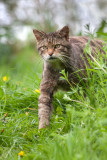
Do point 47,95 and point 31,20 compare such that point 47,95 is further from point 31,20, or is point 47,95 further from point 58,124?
point 31,20

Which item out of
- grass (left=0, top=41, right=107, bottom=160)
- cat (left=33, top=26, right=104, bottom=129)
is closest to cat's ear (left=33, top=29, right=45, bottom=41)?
cat (left=33, top=26, right=104, bottom=129)

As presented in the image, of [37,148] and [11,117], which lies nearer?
[37,148]

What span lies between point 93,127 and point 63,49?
4.59 feet

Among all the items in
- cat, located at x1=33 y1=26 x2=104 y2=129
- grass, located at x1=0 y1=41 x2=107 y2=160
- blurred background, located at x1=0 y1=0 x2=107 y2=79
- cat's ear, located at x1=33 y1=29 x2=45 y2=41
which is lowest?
grass, located at x1=0 y1=41 x2=107 y2=160

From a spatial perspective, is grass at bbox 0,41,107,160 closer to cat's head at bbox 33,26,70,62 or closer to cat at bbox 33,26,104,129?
cat at bbox 33,26,104,129

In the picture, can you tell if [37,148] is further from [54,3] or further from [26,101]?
[54,3]

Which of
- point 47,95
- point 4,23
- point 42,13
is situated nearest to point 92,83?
point 47,95

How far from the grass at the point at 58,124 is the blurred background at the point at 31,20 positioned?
3.44 meters

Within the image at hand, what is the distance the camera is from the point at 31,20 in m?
8.80

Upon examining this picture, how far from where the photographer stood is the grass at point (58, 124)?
1660 mm

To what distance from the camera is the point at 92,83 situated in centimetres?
266

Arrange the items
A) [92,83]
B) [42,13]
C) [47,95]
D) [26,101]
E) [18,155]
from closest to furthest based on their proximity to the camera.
A: 1. [18,155]
2. [92,83]
3. [47,95]
4. [26,101]
5. [42,13]

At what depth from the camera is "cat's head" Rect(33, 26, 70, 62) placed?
9.73 feet

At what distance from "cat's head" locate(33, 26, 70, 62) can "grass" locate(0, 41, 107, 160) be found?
512 mm
